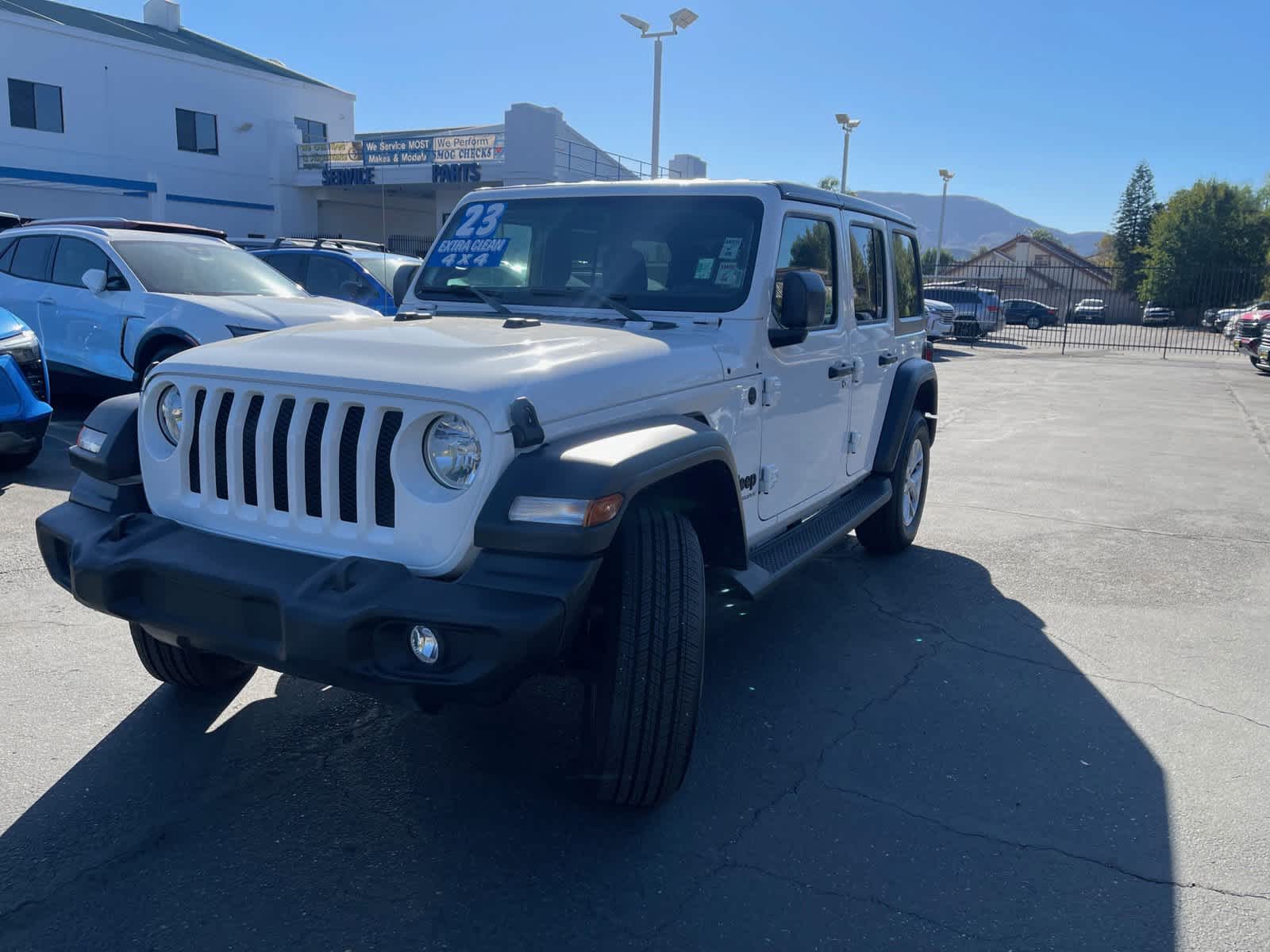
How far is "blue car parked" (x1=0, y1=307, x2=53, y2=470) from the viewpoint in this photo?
21.1 feet

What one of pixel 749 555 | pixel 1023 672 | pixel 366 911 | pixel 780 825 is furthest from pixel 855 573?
pixel 366 911

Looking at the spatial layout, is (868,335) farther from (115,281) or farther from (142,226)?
(142,226)

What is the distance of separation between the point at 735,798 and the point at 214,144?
35082 millimetres

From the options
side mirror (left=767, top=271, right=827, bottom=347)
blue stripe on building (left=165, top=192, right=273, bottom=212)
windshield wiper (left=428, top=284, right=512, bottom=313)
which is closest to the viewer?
side mirror (left=767, top=271, right=827, bottom=347)

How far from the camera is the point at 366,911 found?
2.54 metres

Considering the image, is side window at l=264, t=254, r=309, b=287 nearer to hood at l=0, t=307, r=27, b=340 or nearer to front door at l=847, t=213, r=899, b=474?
hood at l=0, t=307, r=27, b=340

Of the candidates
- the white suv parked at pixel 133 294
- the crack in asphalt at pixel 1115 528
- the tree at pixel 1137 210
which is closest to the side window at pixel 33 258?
the white suv parked at pixel 133 294

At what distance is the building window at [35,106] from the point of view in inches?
1107

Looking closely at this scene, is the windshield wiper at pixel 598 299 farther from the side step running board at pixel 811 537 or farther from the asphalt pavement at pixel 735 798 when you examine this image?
the asphalt pavement at pixel 735 798

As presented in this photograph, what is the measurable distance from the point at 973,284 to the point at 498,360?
1608 inches

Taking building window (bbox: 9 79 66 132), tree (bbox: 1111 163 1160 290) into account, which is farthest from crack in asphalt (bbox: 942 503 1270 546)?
tree (bbox: 1111 163 1160 290)

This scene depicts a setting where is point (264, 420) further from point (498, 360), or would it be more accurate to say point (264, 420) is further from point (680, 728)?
point (680, 728)

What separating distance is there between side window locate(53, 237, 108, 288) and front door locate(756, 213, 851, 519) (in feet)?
21.8

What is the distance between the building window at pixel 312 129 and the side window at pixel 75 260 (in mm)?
29263
